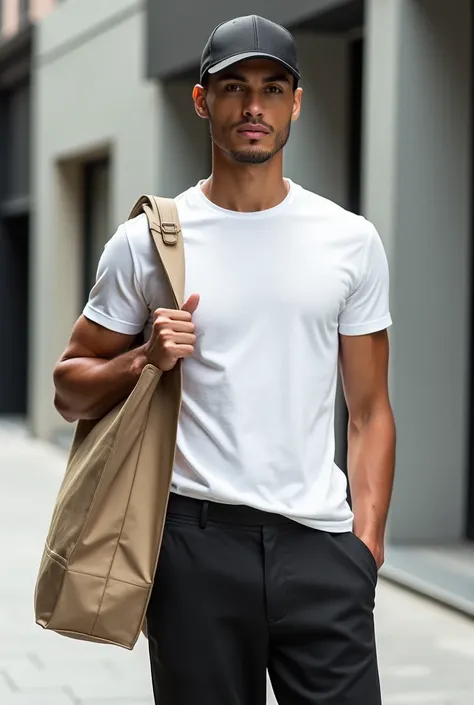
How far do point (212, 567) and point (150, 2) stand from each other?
31.7ft

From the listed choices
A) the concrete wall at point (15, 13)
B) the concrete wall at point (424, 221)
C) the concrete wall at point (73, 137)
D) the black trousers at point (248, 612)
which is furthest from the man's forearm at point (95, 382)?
the concrete wall at point (15, 13)

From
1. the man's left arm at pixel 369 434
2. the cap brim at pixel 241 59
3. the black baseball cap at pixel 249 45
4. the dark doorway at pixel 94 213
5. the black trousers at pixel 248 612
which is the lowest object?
the black trousers at pixel 248 612

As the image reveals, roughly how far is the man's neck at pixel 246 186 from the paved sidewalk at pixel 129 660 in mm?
2766

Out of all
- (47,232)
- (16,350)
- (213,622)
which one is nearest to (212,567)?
(213,622)

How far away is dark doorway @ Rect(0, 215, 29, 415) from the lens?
1811 cm

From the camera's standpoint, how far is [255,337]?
8.72ft

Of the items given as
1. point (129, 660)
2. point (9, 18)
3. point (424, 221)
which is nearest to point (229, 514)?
point (129, 660)

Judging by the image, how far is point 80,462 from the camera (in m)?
2.71

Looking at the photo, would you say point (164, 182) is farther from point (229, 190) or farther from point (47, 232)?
point (229, 190)

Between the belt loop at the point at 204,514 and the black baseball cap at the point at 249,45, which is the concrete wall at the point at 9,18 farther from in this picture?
the belt loop at the point at 204,514

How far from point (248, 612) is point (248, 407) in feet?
1.26

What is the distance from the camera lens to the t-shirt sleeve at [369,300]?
2.79m

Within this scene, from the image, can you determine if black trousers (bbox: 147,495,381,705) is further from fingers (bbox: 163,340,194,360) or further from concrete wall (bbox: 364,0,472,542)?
concrete wall (bbox: 364,0,472,542)

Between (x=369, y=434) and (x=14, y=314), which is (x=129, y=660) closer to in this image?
(x=369, y=434)
